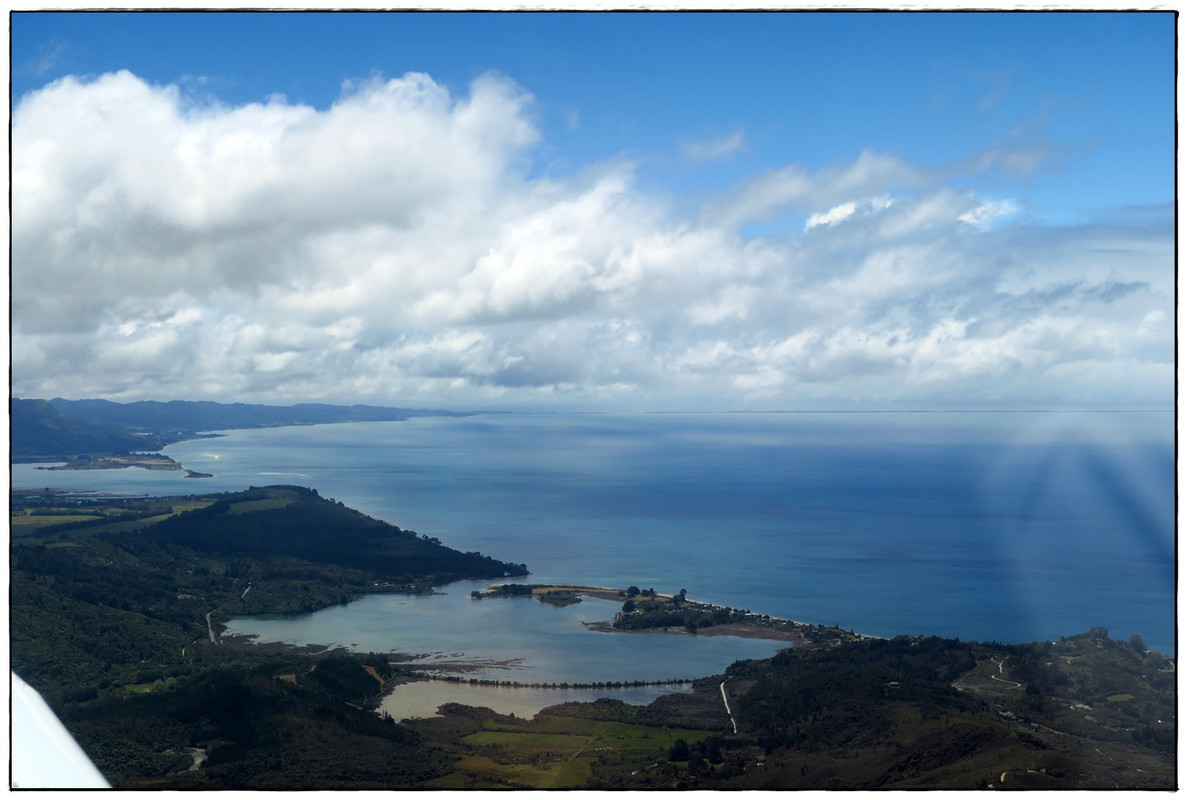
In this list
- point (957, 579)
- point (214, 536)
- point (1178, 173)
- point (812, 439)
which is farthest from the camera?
point (812, 439)

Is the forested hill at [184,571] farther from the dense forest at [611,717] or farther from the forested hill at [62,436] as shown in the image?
the forested hill at [62,436]

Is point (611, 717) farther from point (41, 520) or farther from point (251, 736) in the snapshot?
point (41, 520)

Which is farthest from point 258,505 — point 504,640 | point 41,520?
point 504,640

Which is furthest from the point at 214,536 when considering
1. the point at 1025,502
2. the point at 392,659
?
the point at 1025,502

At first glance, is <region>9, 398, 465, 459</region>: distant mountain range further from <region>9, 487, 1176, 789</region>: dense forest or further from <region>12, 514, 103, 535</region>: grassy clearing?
<region>9, 487, 1176, 789</region>: dense forest

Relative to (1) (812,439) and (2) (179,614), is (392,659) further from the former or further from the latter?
(1) (812,439)

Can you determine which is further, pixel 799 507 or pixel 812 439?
pixel 812 439

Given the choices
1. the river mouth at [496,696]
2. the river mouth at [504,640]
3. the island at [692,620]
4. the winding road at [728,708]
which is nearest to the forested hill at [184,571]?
the river mouth at [504,640]

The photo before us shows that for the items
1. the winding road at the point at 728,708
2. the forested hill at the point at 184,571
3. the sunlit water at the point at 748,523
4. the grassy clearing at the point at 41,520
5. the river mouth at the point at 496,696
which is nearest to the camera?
the winding road at the point at 728,708
